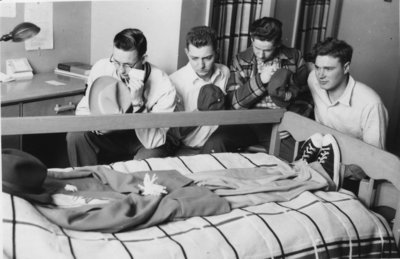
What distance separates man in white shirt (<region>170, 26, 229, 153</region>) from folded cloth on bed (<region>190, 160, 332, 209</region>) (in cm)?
51

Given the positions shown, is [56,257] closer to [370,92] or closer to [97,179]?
[97,179]

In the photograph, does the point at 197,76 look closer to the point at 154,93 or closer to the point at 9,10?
the point at 154,93

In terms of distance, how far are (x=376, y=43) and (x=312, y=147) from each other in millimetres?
1749

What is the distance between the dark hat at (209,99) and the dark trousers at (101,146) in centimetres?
23

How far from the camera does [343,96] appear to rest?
2.10 metres

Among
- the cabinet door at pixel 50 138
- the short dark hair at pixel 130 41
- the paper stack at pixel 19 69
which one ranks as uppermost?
the short dark hair at pixel 130 41

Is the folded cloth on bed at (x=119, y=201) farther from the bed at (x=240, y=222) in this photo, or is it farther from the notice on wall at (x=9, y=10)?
the notice on wall at (x=9, y=10)

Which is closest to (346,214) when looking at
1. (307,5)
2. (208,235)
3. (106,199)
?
(208,235)

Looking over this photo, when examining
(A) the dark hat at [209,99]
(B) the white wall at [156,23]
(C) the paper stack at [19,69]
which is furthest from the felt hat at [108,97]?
(C) the paper stack at [19,69]

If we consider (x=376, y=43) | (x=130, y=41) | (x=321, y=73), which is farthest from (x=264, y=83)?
→ (x=376, y=43)

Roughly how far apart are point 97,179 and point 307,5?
211 cm

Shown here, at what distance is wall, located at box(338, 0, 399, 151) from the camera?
3189 mm

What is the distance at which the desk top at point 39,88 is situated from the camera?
2157 millimetres

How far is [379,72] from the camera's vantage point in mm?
3285
